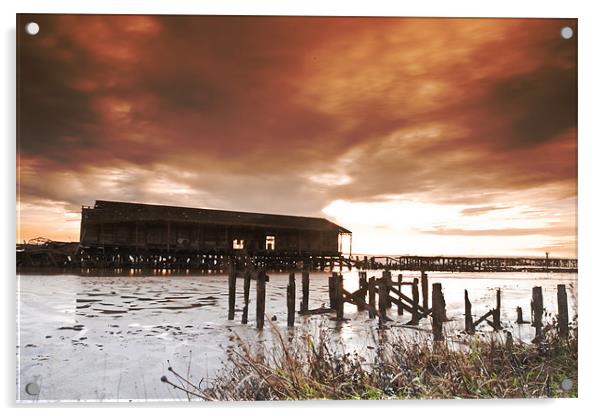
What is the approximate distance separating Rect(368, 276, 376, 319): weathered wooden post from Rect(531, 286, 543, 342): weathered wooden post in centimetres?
157

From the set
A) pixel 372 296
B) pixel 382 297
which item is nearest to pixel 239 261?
pixel 372 296

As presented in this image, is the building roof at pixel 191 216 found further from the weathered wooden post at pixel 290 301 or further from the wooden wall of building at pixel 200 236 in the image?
the weathered wooden post at pixel 290 301

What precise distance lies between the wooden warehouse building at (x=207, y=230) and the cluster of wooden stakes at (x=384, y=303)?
362 mm

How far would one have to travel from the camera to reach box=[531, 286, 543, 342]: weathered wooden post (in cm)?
442

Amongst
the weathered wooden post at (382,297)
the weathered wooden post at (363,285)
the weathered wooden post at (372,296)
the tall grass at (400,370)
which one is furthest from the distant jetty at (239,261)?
the tall grass at (400,370)

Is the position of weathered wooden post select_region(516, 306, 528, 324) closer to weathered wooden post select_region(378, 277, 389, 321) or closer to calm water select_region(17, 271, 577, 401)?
calm water select_region(17, 271, 577, 401)

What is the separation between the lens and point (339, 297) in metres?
5.18

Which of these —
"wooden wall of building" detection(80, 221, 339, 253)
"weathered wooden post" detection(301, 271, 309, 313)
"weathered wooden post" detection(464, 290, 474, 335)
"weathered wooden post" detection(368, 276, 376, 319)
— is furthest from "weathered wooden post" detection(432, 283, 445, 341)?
"weathered wooden post" detection(301, 271, 309, 313)

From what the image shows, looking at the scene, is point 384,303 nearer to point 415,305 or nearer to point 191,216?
point 415,305

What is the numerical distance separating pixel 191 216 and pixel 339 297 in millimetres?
1885

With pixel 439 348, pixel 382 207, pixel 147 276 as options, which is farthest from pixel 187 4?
pixel 439 348

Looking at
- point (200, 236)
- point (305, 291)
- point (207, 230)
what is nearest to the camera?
point (305, 291)

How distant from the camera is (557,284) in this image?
4293mm

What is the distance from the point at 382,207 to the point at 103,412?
3.16 meters
